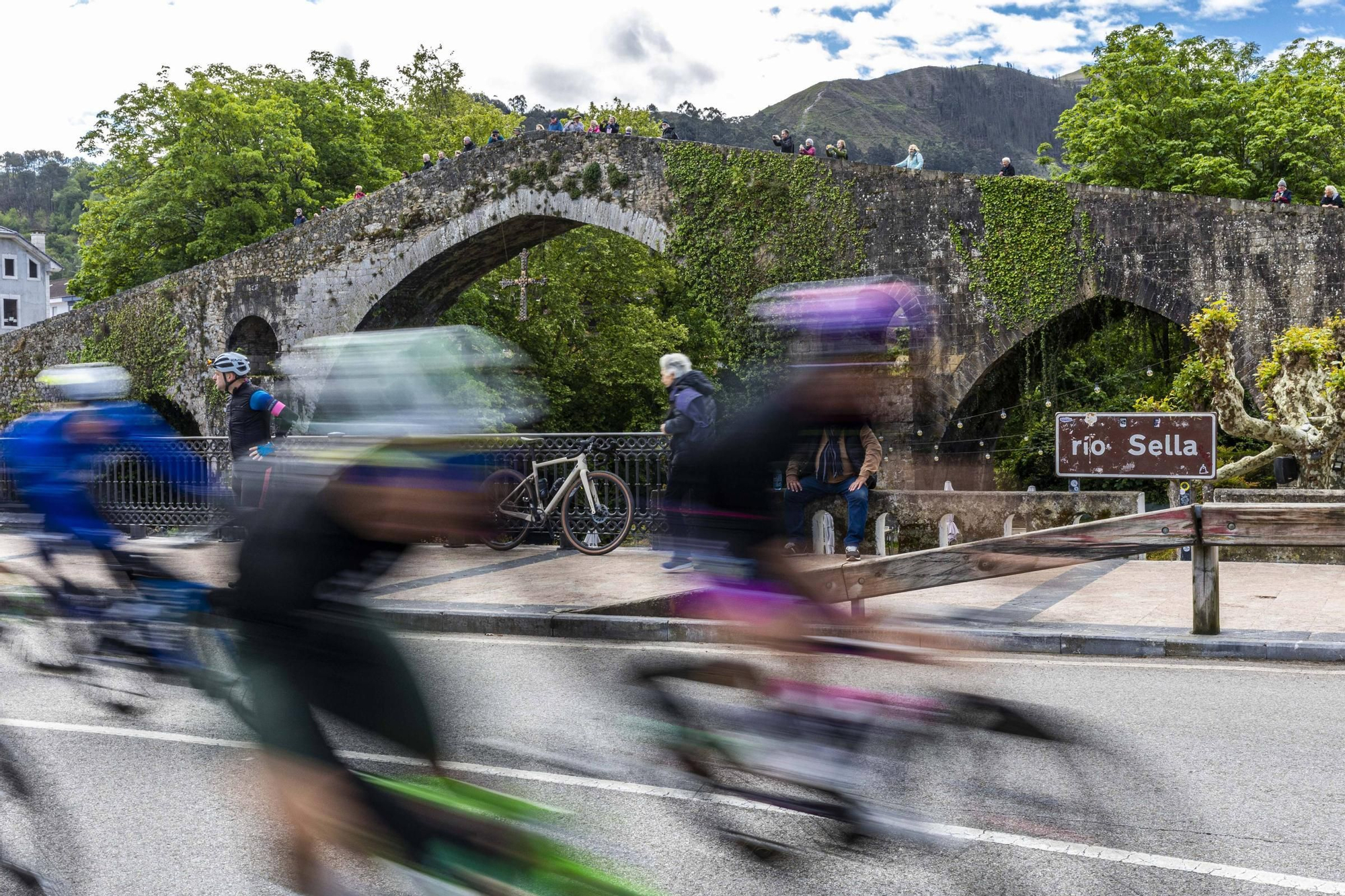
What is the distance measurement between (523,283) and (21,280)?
6435 centimetres

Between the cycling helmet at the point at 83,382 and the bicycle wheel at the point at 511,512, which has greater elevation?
the cycling helmet at the point at 83,382

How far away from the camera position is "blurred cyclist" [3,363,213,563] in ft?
23.0

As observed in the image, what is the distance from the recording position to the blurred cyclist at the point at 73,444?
701cm

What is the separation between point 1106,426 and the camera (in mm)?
9258

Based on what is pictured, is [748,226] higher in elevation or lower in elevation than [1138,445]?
higher

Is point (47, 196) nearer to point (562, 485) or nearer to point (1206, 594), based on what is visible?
point (562, 485)

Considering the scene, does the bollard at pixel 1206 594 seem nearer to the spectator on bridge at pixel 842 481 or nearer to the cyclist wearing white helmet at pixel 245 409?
the spectator on bridge at pixel 842 481

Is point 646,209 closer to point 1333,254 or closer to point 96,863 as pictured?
point 1333,254

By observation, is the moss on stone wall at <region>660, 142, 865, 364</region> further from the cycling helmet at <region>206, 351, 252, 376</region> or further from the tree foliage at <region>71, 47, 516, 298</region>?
Answer: the tree foliage at <region>71, 47, 516, 298</region>

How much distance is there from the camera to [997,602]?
8898 mm

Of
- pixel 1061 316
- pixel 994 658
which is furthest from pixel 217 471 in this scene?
pixel 1061 316

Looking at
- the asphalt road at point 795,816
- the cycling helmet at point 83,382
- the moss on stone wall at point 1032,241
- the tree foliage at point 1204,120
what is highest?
the tree foliage at point 1204,120

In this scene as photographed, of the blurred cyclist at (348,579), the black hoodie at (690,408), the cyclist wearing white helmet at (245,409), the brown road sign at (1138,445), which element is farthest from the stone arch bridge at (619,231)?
the blurred cyclist at (348,579)

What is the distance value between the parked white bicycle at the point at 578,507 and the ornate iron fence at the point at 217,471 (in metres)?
0.19
